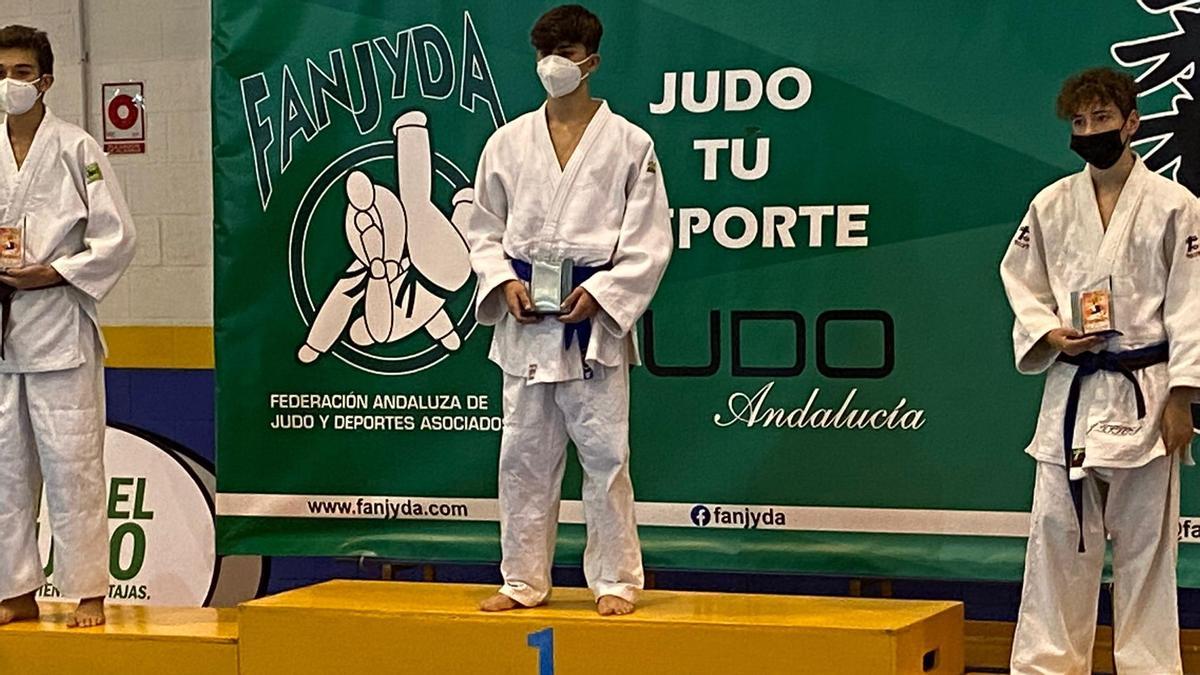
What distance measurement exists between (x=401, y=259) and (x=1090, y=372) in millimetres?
2469

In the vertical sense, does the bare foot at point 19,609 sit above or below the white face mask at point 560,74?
below

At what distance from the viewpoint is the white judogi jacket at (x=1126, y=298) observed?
4145 millimetres

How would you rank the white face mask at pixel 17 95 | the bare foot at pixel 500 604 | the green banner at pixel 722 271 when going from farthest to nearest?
the green banner at pixel 722 271, the white face mask at pixel 17 95, the bare foot at pixel 500 604

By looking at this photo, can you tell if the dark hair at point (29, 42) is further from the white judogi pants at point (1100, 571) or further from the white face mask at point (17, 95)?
the white judogi pants at point (1100, 571)

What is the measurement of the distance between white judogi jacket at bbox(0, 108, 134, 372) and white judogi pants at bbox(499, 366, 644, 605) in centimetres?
127

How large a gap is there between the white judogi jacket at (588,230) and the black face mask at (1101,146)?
43.8 inches

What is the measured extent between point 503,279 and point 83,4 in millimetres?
2692

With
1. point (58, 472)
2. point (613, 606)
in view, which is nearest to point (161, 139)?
point (58, 472)

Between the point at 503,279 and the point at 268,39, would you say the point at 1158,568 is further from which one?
the point at 268,39

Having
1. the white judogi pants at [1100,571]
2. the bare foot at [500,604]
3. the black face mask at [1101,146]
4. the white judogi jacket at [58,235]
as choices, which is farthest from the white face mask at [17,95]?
the white judogi pants at [1100,571]

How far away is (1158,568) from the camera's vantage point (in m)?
4.25

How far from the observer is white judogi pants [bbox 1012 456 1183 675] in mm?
4223

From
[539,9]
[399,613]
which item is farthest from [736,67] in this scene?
[399,613]

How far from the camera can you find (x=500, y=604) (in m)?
4.71
